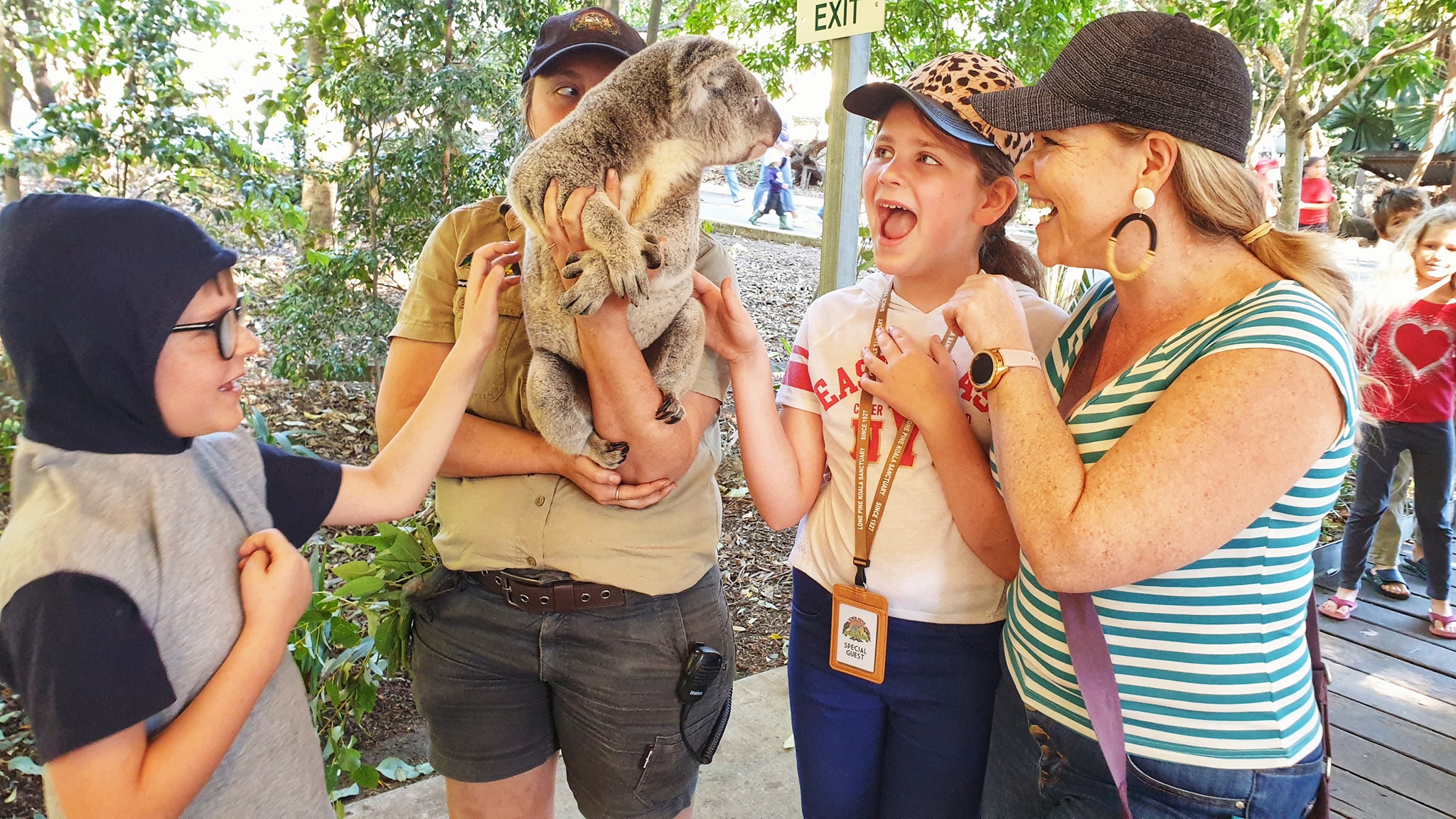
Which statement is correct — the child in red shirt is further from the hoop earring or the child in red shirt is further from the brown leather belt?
the brown leather belt

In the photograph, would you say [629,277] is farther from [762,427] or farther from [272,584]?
[272,584]

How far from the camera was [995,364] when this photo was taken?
4.34ft

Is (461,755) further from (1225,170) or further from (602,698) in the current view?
(1225,170)

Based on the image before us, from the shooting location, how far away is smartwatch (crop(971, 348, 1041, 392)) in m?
1.32

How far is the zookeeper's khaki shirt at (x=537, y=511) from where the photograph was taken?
162cm

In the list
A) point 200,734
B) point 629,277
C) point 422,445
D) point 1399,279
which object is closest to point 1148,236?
point 629,277

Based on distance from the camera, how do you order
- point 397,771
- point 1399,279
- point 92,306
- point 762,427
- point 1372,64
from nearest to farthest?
1. point 92,306
2. point 762,427
3. point 397,771
4. point 1399,279
5. point 1372,64

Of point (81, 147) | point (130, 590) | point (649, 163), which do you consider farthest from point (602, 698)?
point (81, 147)

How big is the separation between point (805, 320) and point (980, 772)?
3.11ft

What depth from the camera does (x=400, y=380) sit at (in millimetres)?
1684

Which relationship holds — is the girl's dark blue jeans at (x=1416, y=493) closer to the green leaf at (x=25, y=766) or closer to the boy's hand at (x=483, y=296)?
the boy's hand at (x=483, y=296)

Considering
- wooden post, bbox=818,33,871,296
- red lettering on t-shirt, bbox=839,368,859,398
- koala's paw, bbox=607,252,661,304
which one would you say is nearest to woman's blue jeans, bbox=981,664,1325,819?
red lettering on t-shirt, bbox=839,368,859,398

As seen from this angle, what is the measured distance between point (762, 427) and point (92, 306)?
107 centimetres

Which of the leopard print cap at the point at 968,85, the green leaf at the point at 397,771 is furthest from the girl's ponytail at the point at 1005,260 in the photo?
the green leaf at the point at 397,771
